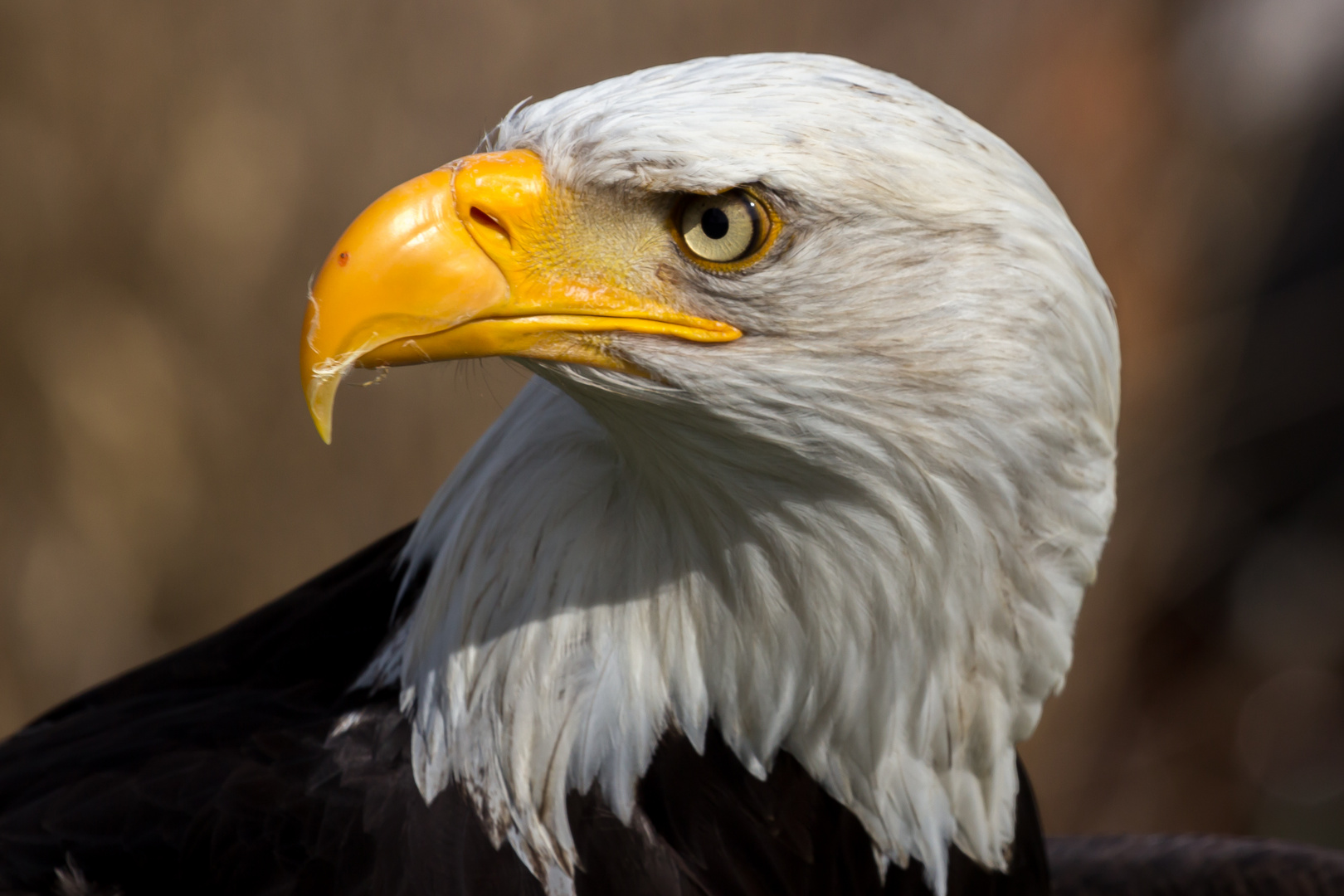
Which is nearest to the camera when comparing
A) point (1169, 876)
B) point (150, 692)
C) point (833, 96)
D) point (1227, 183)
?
point (833, 96)

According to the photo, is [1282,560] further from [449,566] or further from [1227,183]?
[449,566]

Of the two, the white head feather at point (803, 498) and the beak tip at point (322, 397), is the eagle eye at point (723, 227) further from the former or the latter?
the beak tip at point (322, 397)

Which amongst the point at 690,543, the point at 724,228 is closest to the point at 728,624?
the point at 690,543

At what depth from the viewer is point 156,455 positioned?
4582mm

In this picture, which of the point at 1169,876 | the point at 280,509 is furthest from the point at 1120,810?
the point at 280,509

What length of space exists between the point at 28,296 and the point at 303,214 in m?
0.99

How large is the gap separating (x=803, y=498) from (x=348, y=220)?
304 centimetres

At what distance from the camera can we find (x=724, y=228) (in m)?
1.60

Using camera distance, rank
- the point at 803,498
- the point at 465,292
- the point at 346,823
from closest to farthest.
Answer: the point at 465,292 < the point at 803,498 < the point at 346,823

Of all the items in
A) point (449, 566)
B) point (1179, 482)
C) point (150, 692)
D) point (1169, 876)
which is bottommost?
point (1179, 482)

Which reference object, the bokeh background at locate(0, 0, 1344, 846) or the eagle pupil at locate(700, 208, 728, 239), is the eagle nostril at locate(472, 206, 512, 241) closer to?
the eagle pupil at locate(700, 208, 728, 239)

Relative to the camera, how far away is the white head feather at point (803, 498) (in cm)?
161

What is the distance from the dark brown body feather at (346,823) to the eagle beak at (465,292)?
2.07 ft

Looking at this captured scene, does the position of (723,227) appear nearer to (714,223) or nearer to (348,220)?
(714,223)
